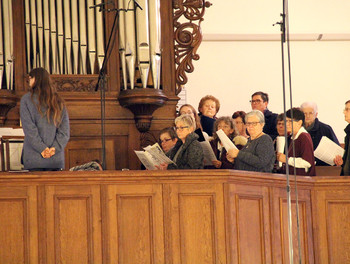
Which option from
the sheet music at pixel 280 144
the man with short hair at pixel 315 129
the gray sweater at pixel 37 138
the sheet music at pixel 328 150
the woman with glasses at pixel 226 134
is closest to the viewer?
the gray sweater at pixel 37 138

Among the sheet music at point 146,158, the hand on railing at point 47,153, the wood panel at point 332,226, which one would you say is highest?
the hand on railing at point 47,153

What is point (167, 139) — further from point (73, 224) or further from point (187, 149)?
point (73, 224)

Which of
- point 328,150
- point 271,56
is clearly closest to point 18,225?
point 328,150

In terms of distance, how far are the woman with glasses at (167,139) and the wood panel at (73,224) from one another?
4.42 feet

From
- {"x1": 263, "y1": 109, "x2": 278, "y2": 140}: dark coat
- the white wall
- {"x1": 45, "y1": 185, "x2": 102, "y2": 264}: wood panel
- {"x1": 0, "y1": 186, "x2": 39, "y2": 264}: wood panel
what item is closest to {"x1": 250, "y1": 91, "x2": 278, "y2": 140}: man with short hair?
{"x1": 263, "y1": 109, "x2": 278, "y2": 140}: dark coat

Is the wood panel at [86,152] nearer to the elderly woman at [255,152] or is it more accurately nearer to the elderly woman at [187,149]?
the elderly woman at [187,149]

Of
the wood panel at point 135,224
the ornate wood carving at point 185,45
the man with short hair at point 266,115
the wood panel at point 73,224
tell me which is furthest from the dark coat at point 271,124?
the wood panel at point 73,224

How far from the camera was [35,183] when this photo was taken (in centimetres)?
752

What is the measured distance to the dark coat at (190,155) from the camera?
7883mm

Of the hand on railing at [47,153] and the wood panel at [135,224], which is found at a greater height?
the hand on railing at [47,153]

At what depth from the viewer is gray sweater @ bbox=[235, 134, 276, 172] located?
7.86m

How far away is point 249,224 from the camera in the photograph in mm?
7738

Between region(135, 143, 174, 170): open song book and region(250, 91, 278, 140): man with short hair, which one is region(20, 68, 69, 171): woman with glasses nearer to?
region(135, 143, 174, 170): open song book

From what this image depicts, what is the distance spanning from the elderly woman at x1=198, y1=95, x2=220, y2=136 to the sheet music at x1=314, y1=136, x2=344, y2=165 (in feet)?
3.80
